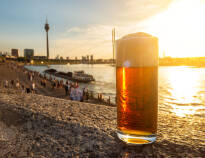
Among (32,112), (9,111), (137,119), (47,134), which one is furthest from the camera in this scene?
(9,111)

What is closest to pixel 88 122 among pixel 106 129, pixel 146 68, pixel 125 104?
pixel 106 129

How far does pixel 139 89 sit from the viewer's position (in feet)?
3.25

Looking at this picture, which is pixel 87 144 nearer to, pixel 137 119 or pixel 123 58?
pixel 137 119

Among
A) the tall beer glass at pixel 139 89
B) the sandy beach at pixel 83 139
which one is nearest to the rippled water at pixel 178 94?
the sandy beach at pixel 83 139

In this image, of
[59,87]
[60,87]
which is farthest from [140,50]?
[59,87]

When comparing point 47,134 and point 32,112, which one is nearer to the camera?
point 47,134

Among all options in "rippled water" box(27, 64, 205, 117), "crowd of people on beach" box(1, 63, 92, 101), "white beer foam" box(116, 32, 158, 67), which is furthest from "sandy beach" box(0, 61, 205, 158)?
"crowd of people on beach" box(1, 63, 92, 101)

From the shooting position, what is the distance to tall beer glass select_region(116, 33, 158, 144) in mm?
985

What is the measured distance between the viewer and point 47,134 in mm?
1328

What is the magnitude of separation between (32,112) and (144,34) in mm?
1816

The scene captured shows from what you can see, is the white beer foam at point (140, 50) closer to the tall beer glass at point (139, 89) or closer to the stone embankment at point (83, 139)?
the tall beer glass at point (139, 89)

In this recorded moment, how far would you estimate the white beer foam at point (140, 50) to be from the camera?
1.01 metres

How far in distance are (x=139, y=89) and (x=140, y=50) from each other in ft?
0.95

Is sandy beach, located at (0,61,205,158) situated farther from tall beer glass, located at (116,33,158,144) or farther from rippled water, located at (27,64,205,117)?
rippled water, located at (27,64,205,117)
